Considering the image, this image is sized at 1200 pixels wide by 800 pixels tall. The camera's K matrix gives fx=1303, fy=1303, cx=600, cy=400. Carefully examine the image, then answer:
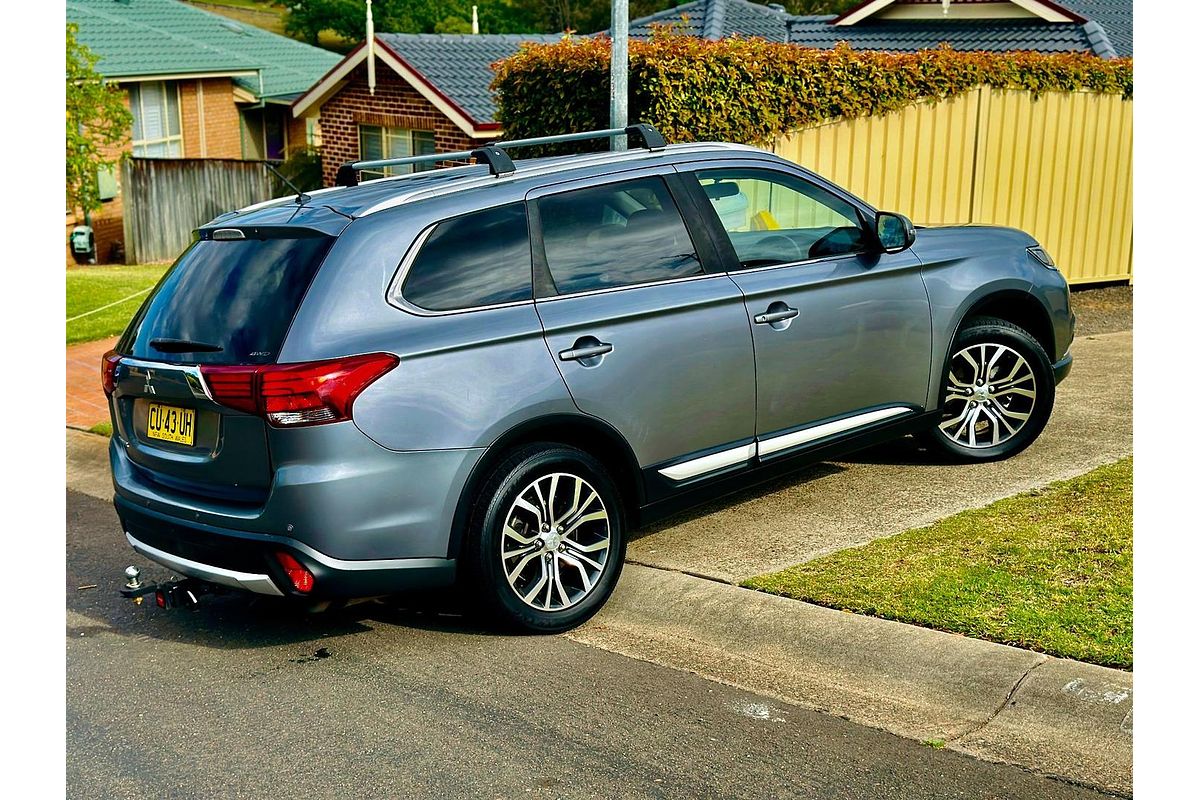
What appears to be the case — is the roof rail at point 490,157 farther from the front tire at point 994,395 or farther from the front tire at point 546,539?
the front tire at point 994,395

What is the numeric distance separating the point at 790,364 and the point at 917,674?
184cm

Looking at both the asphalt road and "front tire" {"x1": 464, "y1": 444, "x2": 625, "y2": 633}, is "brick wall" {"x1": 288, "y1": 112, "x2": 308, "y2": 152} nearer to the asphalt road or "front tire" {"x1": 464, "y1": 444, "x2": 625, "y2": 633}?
the asphalt road

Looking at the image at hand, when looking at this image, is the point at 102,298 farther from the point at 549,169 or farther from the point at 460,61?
the point at 549,169

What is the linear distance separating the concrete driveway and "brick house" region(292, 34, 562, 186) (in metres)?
13.4

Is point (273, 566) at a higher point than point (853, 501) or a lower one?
higher

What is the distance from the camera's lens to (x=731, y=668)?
5.00 m

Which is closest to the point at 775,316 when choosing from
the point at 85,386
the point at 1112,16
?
the point at 85,386

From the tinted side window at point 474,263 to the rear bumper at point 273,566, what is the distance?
103 cm

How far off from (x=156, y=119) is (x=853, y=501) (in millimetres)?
24951

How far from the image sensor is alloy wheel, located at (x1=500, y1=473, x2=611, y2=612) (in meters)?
5.27

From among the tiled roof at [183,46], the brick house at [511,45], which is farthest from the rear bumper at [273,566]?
the tiled roof at [183,46]

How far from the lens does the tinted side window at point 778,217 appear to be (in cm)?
622

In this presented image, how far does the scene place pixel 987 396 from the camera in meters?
7.21

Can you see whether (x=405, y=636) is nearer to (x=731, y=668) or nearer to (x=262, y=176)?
(x=731, y=668)
